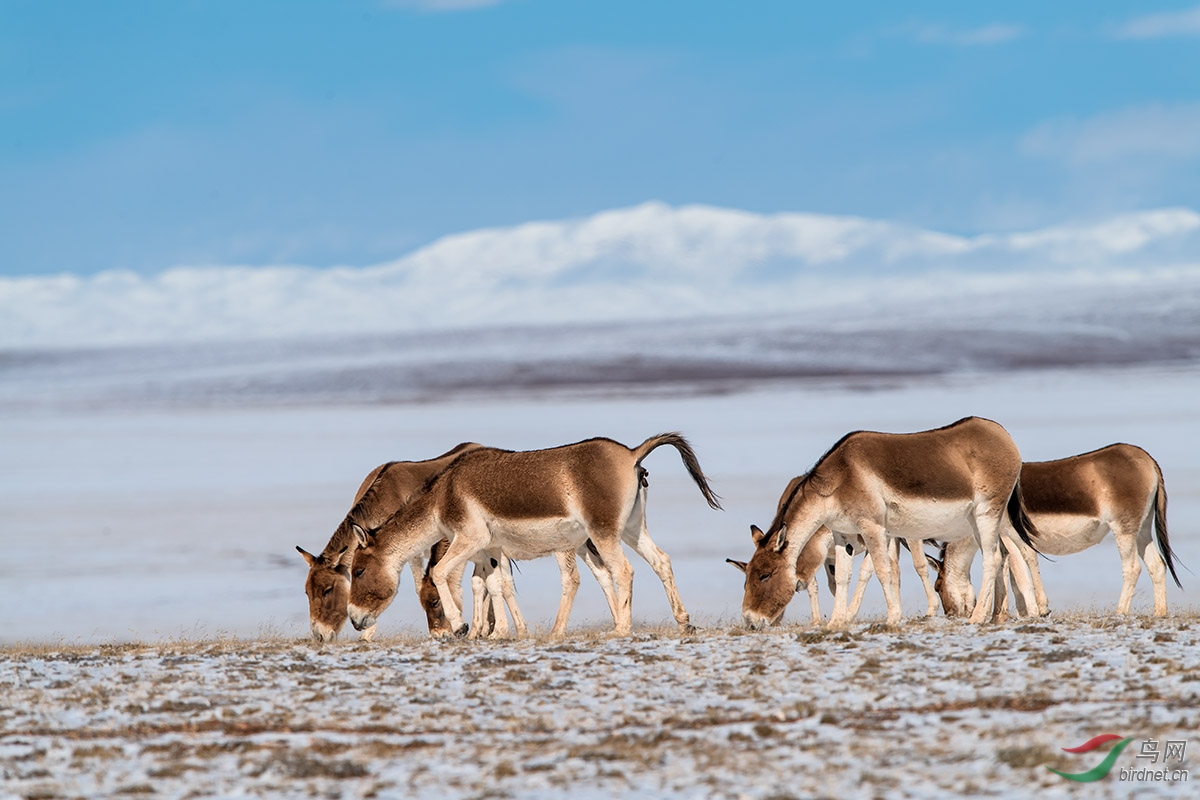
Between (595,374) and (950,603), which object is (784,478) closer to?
(950,603)

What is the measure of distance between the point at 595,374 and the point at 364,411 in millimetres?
21591

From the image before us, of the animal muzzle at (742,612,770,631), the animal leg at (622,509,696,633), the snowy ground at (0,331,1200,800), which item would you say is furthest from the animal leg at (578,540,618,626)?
the animal muzzle at (742,612,770,631)

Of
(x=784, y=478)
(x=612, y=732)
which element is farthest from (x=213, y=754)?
(x=784, y=478)

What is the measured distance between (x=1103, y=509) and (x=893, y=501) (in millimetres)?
3010

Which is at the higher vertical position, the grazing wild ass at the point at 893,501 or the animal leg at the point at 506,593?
the grazing wild ass at the point at 893,501

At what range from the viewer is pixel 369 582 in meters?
15.5

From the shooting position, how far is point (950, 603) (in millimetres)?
17844

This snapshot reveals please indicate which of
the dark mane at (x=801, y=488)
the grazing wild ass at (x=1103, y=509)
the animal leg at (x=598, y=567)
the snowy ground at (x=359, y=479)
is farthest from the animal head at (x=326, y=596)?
the grazing wild ass at (x=1103, y=509)

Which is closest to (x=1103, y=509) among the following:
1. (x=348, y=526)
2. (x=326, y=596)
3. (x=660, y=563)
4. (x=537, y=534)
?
(x=660, y=563)

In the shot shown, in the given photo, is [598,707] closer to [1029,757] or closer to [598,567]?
[1029,757]

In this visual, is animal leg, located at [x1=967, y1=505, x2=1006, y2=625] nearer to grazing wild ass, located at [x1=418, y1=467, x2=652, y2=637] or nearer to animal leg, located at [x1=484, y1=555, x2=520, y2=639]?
grazing wild ass, located at [x1=418, y1=467, x2=652, y2=637]

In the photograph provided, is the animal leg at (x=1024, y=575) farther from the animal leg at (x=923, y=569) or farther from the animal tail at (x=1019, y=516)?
the animal leg at (x=923, y=569)

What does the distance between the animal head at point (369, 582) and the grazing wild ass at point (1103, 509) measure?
262 inches

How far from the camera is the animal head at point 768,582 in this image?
51.3 ft
